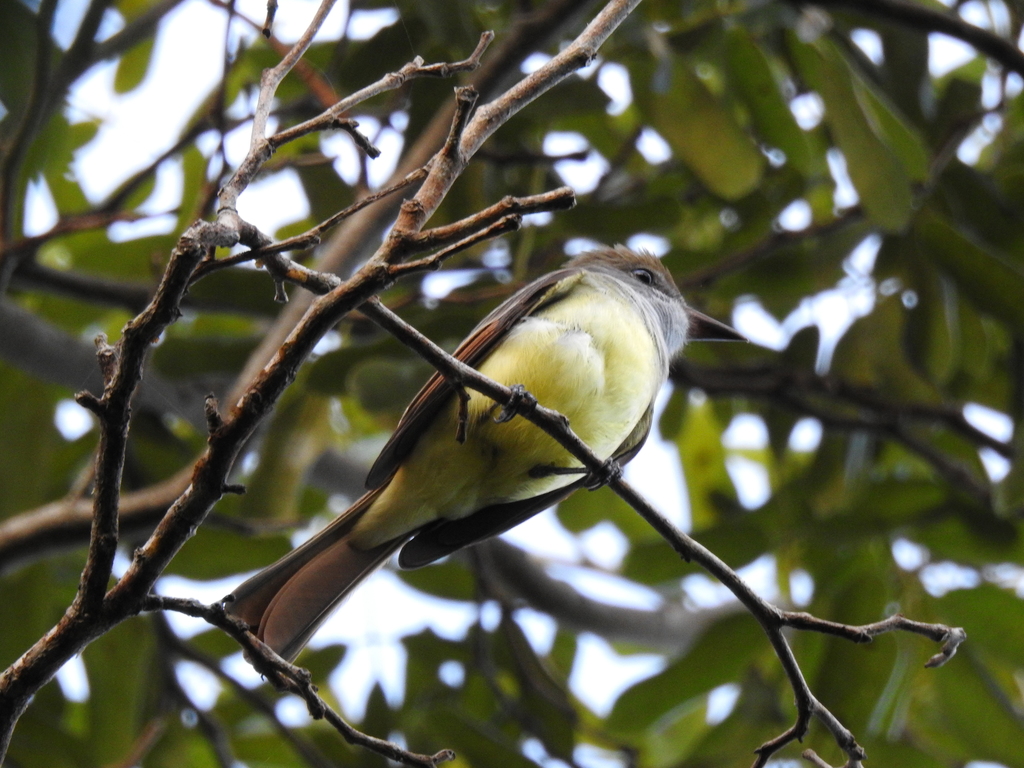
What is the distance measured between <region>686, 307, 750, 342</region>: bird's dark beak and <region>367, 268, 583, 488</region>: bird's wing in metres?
0.83

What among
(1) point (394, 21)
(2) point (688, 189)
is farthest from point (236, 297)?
(2) point (688, 189)

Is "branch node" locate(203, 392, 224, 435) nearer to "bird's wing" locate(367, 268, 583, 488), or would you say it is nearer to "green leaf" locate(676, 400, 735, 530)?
"bird's wing" locate(367, 268, 583, 488)

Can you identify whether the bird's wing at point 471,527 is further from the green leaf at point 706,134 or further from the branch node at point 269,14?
the branch node at point 269,14

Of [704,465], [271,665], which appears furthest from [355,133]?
[704,465]

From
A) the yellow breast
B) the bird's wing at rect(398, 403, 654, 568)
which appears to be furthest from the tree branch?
the bird's wing at rect(398, 403, 654, 568)

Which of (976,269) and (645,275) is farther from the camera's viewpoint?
(645,275)

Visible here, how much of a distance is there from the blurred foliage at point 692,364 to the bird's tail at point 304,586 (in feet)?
1.66

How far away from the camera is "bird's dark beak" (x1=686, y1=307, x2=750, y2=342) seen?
3.57m

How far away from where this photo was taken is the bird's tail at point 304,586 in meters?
2.19

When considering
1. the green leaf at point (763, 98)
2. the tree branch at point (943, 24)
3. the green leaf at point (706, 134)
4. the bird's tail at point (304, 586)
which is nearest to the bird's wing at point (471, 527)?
the bird's tail at point (304, 586)

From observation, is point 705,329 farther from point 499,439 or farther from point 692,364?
point 499,439

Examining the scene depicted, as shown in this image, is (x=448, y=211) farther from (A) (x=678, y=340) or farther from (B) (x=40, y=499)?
(B) (x=40, y=499)

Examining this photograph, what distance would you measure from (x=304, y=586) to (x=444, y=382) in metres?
0.54

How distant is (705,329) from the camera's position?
12.0 ft
